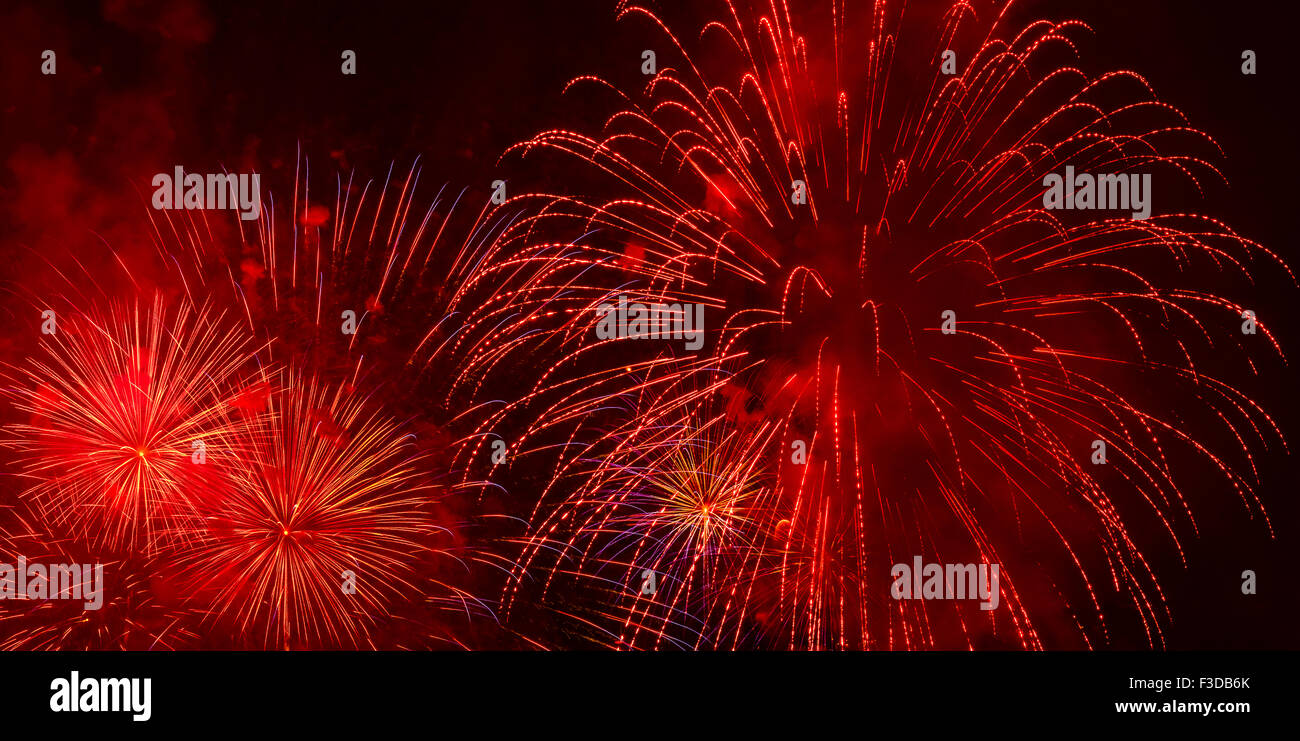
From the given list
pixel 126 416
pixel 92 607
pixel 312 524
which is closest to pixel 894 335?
pixel 312 524

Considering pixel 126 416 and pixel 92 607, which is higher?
pixel 126 416

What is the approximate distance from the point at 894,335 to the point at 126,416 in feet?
27.3

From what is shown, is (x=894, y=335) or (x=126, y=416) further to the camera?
(x=894, y=335)

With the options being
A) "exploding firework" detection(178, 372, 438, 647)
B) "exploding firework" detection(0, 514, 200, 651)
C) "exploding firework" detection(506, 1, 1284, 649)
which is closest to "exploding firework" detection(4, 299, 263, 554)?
"exploding firework" detection(0, 514, 200, 651)

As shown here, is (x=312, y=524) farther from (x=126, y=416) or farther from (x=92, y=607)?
(x=92, y=607)

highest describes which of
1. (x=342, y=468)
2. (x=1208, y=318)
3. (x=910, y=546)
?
(x=1208, y=318)

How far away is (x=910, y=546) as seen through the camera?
9.45 metres

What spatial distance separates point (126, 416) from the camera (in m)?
8.73

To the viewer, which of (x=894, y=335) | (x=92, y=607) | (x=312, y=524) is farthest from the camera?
(x=92, y=607)

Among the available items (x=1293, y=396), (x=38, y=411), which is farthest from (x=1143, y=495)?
(x=38, y=411)

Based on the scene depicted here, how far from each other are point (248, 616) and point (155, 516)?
5.14 ft

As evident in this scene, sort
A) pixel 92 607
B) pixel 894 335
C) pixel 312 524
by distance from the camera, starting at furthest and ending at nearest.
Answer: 1. pixel 92 607
2. pixel 894 335
3. pixel 312 524

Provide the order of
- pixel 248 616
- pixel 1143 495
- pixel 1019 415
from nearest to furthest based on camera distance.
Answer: pixel 1019 415, pixel 248 616, pixel 1143 495

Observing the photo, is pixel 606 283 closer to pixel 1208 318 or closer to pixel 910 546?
pixel 910 546
